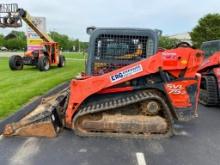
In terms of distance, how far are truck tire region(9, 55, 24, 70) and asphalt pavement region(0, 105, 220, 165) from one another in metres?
14.6

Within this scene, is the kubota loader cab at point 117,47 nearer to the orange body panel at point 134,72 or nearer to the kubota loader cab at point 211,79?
the orange body panel at point 134,72

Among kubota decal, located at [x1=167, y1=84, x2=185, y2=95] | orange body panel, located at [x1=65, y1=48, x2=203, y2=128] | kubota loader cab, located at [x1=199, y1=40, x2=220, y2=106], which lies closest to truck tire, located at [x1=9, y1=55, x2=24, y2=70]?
→ kubota loader cab, located at [x1=199, y1=40, x2=220, y2=106]

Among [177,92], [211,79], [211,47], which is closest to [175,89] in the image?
[177,92]

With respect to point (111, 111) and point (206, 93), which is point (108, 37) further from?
point (206, 93)

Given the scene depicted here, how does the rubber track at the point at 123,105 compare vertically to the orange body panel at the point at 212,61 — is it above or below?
below

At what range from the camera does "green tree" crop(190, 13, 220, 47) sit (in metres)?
38.2

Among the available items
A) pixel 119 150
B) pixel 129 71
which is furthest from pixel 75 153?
pixel 129 71

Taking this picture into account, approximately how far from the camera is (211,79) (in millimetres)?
9633

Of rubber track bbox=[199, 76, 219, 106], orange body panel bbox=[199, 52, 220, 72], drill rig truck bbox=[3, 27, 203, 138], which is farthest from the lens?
orange body panel bbox=[199, 52, 220, 72]

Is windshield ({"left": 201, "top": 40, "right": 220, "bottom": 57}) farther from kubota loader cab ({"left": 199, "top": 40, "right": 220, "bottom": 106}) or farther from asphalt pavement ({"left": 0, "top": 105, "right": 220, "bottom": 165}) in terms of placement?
asphalt pavement ({"left": 0, "top": 105, "right": 220, "bottom": 165})

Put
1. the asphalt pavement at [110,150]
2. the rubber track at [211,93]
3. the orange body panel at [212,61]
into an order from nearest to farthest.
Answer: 1. the asphalt pavement at [110,150]
2. the rubber track at [211,93]
3. the orange body panel at [212,61]

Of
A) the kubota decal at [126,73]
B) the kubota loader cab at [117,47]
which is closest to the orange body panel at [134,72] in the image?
the kubota decal at [126,73]

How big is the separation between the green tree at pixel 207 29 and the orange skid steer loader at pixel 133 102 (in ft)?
108

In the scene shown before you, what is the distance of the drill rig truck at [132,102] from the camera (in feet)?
20.6
